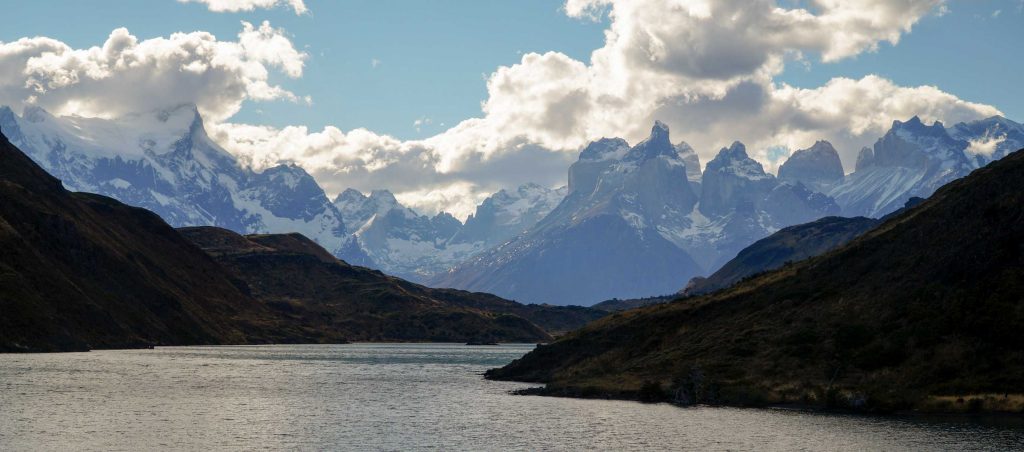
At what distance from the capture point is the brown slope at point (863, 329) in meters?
115

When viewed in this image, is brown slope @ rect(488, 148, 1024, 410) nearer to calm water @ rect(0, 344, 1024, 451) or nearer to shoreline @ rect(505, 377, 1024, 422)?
shoreline @ rect(505, 377, 1024, 422)

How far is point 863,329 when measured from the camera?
130m

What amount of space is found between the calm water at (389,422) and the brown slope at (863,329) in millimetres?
9306

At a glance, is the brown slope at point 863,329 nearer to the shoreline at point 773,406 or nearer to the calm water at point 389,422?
the shoreline at point 773,406

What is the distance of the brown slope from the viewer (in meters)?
115

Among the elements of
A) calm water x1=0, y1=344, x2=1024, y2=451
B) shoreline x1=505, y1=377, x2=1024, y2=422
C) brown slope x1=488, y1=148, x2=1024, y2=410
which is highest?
brown slope x1=488, y1=148, x2=1024, y2=410

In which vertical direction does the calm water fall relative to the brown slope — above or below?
below

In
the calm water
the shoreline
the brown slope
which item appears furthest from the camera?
the brown slope

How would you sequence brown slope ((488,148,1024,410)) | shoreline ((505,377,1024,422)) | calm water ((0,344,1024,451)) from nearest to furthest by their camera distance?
calm water ((0,344,1024,451))
shoreline ((505,377,1024,422))
brown slope ((488,148,1024,410))

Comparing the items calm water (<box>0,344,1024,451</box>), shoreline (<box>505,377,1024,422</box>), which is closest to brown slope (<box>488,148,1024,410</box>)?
shoreline (<box>505,377,1024,422</box>)

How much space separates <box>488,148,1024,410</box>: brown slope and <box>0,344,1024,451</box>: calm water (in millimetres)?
9306

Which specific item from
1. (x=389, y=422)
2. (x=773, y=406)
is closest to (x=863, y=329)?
(x=773, y=406)

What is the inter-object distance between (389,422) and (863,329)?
188 ft

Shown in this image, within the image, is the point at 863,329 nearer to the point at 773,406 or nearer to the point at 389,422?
the point at 773,406
